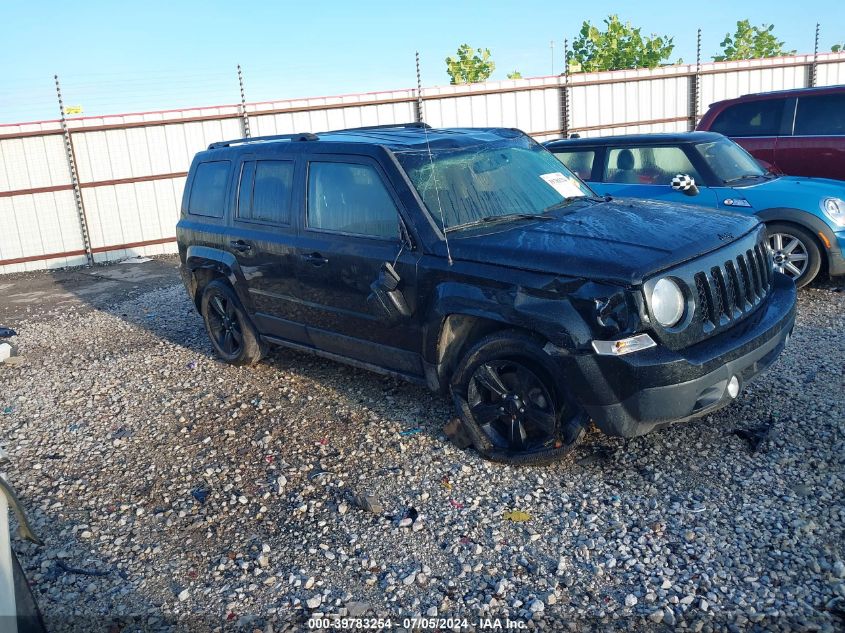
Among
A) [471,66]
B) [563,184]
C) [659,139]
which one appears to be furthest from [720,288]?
[471,66]

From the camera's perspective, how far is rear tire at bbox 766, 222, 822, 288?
706 centimetres

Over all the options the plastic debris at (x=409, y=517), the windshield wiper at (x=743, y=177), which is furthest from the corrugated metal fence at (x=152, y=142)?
the plastic debris at (x=409, y=517)

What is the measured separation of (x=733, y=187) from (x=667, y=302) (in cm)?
426

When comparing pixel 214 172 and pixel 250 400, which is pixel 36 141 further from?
pixel 250 400

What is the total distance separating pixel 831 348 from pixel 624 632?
3775mm

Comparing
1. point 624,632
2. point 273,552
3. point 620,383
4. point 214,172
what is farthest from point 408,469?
point 214,172

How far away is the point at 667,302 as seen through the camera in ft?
11.8

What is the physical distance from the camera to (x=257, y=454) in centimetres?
471

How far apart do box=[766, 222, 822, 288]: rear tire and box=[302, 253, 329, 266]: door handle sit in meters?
4.66

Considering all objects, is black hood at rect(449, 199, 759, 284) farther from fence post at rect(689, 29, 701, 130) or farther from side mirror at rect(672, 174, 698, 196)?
fence post at rect(689, 29, 701, 130)

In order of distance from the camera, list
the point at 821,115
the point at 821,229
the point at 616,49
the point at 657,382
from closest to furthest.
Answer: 1. the point at 657,382
2. the point at 821,229
3. the point at 821,115
4. the point at 616,49

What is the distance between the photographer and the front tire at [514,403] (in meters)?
3.87

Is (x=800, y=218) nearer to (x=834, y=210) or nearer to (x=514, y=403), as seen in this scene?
(x=834, y=210)

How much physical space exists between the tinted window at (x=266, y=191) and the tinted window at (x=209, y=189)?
325mm
